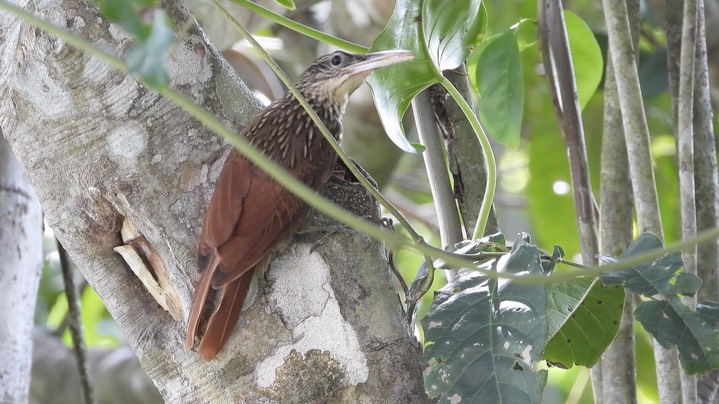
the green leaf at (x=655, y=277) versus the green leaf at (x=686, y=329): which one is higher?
the green leaf at (x=655, y=277)

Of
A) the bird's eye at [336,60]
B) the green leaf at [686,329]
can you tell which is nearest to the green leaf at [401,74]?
the bird's eye at [336,60]

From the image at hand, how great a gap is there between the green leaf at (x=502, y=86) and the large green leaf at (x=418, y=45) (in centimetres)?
17

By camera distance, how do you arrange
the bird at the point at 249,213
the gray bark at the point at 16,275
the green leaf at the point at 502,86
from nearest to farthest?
the bird at the point at 249,213
the green leaf at the point at 502,86
the gray bark at the point at 16,275

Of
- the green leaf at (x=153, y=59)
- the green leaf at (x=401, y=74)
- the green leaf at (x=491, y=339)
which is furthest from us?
the green leaf at (x=401, y=74)

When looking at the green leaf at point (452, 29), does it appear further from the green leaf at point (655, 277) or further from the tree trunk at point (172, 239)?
the green leaf at point (655, 277)

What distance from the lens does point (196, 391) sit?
1.44 meters

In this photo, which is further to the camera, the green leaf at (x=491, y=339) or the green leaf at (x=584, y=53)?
the green leaf at (x=584, y=53)

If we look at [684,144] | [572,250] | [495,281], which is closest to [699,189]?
[684,144]

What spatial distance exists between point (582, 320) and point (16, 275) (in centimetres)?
136

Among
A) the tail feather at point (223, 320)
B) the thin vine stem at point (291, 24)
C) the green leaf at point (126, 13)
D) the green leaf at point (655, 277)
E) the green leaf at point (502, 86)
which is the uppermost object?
the thin vine stem at point (291, 24)

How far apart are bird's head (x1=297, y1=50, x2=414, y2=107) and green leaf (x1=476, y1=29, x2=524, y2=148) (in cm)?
24

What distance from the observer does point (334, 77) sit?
6.86ft

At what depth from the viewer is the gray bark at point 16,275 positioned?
7.46ft

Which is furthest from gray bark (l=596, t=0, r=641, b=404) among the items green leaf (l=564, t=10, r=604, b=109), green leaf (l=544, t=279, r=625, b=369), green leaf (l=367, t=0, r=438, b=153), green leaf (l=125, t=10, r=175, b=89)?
green leaf (l=125, t=10, r=175, b=89)
